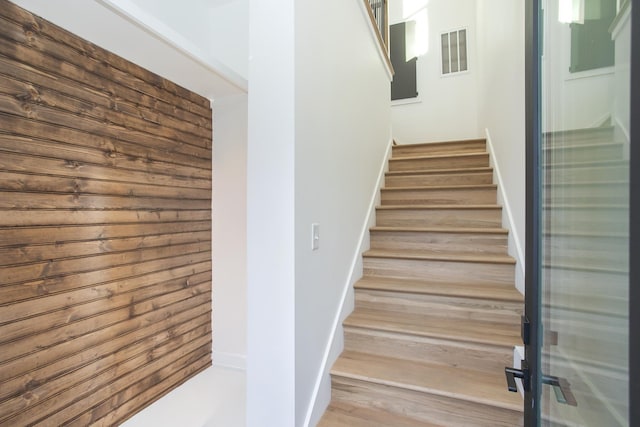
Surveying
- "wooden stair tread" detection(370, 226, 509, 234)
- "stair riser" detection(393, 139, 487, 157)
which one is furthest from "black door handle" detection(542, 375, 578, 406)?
"stair riser" detection(393, 139, 487, 157)

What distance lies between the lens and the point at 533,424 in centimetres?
83

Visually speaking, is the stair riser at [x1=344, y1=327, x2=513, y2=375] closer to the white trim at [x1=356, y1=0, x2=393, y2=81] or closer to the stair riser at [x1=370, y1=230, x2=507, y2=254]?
the stair riser at [x1=370, y1=230, x2=507, y2=254]

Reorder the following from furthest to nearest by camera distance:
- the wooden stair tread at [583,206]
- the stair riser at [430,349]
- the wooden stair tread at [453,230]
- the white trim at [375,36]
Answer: the white trim at [375,36], the wooden stair tread at [453,230], the stair riser at [430,349], the wooden stair tread at [583,206]

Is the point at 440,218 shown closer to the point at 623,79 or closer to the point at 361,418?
the point at 361,418

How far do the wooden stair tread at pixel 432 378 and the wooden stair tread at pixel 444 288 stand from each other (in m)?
0.40

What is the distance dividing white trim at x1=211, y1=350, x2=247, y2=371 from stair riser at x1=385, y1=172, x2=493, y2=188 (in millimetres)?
2187

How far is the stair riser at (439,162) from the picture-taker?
2.96 metres

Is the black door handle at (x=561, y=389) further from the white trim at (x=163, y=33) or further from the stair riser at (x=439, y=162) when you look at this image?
the stair riser at (x=439, y=162)

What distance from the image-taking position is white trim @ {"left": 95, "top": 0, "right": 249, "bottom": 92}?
1522 millimetres

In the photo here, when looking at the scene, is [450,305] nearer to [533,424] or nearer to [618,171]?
[533,424]

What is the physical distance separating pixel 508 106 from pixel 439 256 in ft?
4.02

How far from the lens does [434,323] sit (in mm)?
1716

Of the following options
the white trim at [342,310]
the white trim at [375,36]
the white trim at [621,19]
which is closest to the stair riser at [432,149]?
the white trim at [375,36]

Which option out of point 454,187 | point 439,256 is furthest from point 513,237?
point 454,187
